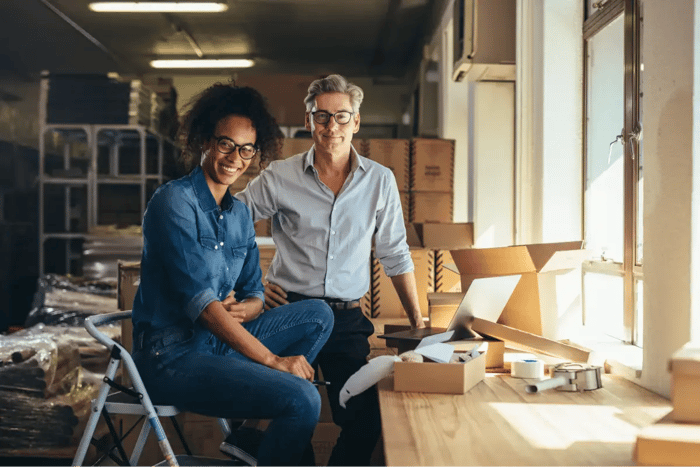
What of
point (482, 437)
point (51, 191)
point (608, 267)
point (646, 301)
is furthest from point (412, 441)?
point (51, 191)

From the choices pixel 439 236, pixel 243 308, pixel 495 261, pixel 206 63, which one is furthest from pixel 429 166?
pixel 206 63

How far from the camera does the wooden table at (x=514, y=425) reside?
1.36 metres

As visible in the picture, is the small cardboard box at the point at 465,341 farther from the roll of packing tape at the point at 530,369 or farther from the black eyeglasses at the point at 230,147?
the black eyeglasses at the point at 230,147

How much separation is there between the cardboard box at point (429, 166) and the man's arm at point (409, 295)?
99.5 inches

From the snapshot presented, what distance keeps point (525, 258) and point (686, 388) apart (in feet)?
4.25

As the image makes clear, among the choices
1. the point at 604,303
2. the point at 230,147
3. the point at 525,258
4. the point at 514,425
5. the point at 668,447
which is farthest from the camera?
the point at 604,303

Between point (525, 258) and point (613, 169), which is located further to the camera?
point (613, 169)

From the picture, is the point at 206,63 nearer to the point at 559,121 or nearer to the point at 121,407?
the point at 559,121

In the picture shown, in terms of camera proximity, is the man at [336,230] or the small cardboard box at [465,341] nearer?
the small cardboard box at [465,341]

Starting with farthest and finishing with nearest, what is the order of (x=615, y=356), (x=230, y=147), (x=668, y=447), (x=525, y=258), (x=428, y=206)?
(x=428, y=206) → (x=525, y=258) → (x=615, y=356) → (x=230, y=147) → (x=668, y=447)

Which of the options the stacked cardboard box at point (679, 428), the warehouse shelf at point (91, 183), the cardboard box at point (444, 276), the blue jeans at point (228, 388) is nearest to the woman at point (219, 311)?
the blue jeans at point (228, 388)

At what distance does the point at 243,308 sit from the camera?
6.72ft

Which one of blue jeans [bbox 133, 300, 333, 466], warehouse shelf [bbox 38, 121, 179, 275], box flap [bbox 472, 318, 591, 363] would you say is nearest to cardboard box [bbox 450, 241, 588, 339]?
box flap [bbox 472, 318, 591, 363]

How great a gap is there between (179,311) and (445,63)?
458 centimetres
